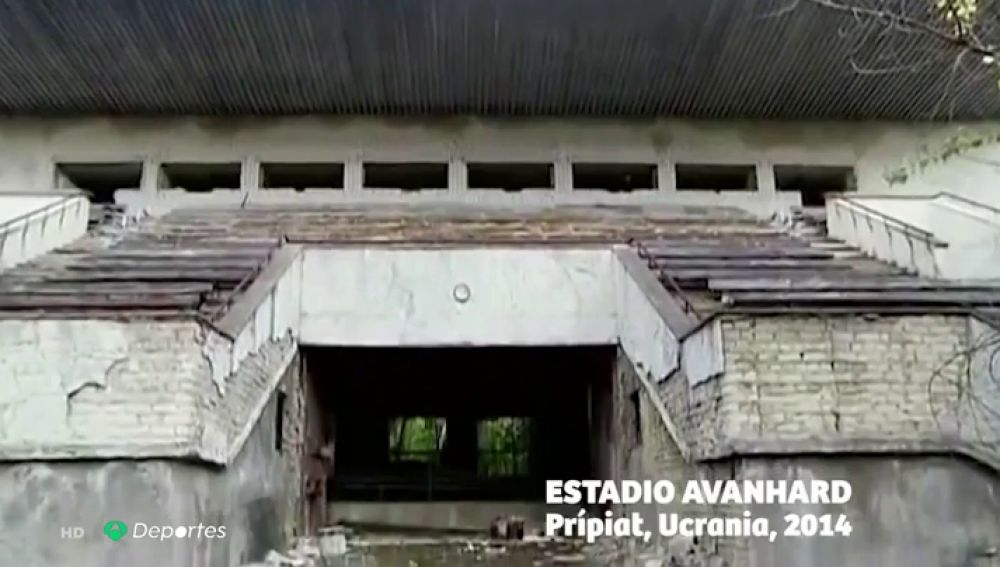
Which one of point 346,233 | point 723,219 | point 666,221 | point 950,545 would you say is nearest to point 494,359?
point 346,233

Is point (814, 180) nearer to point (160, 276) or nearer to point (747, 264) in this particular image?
point (747, 264)

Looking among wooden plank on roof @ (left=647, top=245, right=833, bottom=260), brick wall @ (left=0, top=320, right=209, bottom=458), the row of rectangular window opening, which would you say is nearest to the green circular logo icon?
brick wall @ (left=0, top=320, right=209, bottom=458)

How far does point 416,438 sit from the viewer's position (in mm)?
19594

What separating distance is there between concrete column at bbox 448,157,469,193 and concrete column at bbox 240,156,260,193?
116 inches

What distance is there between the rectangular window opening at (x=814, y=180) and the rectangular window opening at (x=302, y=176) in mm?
7047

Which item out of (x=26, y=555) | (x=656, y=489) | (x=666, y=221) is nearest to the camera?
(x=26, y=555)

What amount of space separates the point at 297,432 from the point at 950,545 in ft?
18.3

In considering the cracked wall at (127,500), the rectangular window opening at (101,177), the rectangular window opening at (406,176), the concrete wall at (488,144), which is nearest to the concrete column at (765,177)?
the concrete wall at (488,144)

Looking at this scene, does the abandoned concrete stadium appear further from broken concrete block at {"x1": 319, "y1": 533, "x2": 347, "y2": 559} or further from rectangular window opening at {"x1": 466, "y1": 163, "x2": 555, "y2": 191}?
broken concrete block at {"x1": 319, "y1": 533, "x2": 347, "y2": 559}

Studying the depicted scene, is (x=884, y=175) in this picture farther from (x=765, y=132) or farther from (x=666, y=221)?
(x=666, y=221)

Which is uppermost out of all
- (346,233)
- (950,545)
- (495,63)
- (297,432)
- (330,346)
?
(495,63)

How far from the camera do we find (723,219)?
13.3m

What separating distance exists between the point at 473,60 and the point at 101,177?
667cm

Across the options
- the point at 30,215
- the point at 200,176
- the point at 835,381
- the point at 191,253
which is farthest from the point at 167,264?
the point at 200,176
